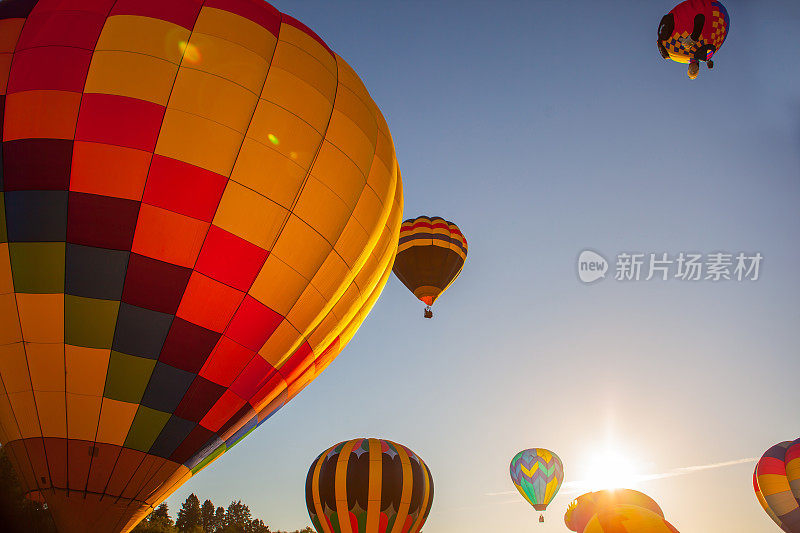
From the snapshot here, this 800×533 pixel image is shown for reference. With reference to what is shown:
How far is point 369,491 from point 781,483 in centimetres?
1438

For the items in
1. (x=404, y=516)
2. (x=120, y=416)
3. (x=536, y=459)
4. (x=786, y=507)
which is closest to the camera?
(x=120, y=416)

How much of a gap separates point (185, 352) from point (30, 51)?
11.3 feet

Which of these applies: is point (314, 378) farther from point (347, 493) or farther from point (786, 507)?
point (786, 507)

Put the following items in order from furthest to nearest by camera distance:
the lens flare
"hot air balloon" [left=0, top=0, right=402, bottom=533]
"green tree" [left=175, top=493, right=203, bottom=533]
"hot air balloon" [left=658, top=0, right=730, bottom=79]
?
"green tree" [left=175, top=493, right=203, bottom=533], "hot air balloon" [left=658, top=0, right=730, bottom=79], the lens flare, "hot air balloon" [left=0, top=0, right=402, bottom=533]

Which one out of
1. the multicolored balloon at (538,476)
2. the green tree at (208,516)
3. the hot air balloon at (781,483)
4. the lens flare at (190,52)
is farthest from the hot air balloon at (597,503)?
the green tree at (208,516)

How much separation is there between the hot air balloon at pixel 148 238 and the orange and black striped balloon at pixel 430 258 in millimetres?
12415

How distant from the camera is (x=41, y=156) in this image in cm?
546

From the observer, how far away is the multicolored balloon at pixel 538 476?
76.6 ft

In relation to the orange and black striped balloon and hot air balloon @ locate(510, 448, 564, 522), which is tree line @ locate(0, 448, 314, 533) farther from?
hot air balloon @ locate(510, 448, 564, 522)

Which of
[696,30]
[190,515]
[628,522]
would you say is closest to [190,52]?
[628,522]

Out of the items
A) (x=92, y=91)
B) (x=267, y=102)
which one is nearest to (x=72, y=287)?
(x=92, y=91)

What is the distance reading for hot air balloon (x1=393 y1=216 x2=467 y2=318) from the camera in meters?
19.0

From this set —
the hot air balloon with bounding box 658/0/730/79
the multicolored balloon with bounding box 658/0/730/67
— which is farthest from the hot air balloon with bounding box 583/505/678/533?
the multicolored balloon with bounding box 658/0/730/67

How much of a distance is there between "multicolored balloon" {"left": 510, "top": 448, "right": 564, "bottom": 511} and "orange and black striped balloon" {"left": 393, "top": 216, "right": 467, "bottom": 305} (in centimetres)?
959
